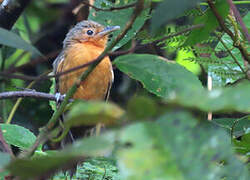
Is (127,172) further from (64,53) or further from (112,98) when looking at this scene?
(112,98)

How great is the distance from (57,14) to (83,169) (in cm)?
322

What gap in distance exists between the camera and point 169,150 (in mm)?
857

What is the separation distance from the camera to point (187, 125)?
0.86 metres

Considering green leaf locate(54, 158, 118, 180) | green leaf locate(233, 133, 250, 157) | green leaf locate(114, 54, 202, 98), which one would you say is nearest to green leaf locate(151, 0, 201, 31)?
green leaf locate(114, 54, 202, 98)

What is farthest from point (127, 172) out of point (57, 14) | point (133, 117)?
point (57, 14)

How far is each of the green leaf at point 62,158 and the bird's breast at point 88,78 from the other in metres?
3.27

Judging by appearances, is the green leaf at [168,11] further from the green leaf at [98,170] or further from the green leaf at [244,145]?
the green leaf at [98,170]

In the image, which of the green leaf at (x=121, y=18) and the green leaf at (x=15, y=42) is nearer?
the green leaf at (x=15, y=42)

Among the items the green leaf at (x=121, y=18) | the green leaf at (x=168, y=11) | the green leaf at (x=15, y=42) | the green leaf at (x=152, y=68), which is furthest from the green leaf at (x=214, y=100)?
the green leaf at (x=121, y=18)

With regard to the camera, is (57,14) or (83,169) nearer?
(83,169)

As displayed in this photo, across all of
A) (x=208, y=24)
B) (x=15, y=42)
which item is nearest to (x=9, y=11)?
(x=208, y=24)

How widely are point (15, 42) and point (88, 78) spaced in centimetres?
285

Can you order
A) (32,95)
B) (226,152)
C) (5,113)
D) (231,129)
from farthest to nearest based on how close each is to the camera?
1. (5,113)
2. (32,95)
3. (231,129)
4. (226,152)

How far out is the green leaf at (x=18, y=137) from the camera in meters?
2.10
